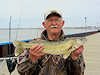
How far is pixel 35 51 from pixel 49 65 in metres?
0.29

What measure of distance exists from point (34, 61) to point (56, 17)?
0.65 m

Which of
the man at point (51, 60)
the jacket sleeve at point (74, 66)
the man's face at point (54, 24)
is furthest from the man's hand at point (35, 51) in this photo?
the jacket sleeve at point (74, 66)

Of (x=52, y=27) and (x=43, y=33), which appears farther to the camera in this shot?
(x=43, y=33)

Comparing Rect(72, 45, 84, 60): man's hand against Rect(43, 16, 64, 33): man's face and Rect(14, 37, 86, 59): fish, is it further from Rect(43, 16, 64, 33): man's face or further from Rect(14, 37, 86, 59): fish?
Rect(43, 16, 64, 33): man's face

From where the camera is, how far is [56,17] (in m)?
2.56

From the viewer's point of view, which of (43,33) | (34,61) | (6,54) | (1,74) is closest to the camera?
(34,61)

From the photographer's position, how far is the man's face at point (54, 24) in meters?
2.45

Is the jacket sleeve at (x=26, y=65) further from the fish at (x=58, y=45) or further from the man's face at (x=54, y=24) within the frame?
the man's face at (x=54, y=24)

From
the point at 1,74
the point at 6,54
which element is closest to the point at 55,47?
the point at 1,74

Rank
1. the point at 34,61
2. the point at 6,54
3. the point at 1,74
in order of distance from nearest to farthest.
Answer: the point at 34,61 < the point at 1,74 < the point at 6,54

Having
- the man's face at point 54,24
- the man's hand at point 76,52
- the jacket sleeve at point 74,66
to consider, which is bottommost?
the jacket sleeve at point 74,66

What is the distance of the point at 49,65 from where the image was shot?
2.51 meters

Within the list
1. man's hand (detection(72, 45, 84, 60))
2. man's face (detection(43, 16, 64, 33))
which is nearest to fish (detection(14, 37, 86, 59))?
man's hand (detection(72, 45, 84, 60))

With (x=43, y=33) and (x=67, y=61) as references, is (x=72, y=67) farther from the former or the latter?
(x=43, y=33)
